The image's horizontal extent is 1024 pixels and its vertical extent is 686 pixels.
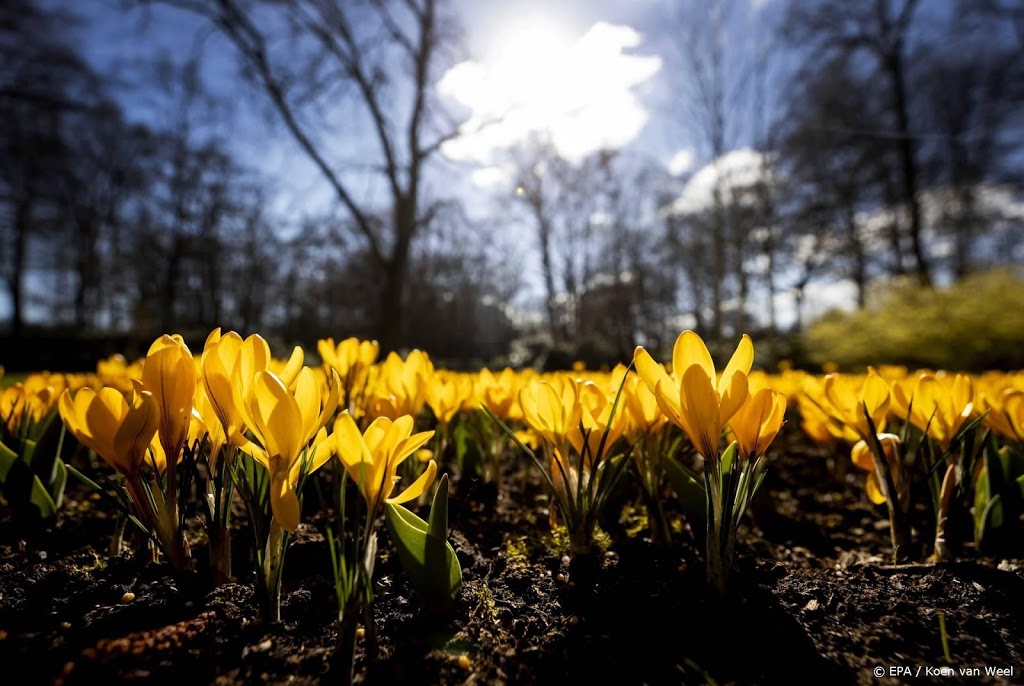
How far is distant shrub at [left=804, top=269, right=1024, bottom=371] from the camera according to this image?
6152 millimetres

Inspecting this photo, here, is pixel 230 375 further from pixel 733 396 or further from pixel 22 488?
pixel 22 488

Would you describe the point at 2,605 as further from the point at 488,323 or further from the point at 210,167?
the point at 488,323

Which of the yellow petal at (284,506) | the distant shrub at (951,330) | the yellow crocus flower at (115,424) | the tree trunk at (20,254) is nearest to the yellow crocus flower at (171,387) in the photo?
the yellow crocus flower at (115,424)

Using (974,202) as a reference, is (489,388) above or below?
below

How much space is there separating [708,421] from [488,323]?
2647 cm

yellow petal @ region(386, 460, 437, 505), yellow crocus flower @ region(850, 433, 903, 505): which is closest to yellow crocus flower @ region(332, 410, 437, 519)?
yellow petal @ region(386, 460, 437, 505)

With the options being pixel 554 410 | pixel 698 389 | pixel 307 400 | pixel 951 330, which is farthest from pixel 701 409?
pixel 951 330

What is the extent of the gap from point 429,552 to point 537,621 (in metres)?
0.25

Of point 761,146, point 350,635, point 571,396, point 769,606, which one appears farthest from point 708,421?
point 761,146

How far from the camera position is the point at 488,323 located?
89.1 ft

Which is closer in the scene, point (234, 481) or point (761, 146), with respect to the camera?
point (234, 481)

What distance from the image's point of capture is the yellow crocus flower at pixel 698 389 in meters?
0.77

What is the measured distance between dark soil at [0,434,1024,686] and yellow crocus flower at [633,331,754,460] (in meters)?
0.30

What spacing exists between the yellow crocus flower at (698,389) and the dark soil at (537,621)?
0.30 meters
